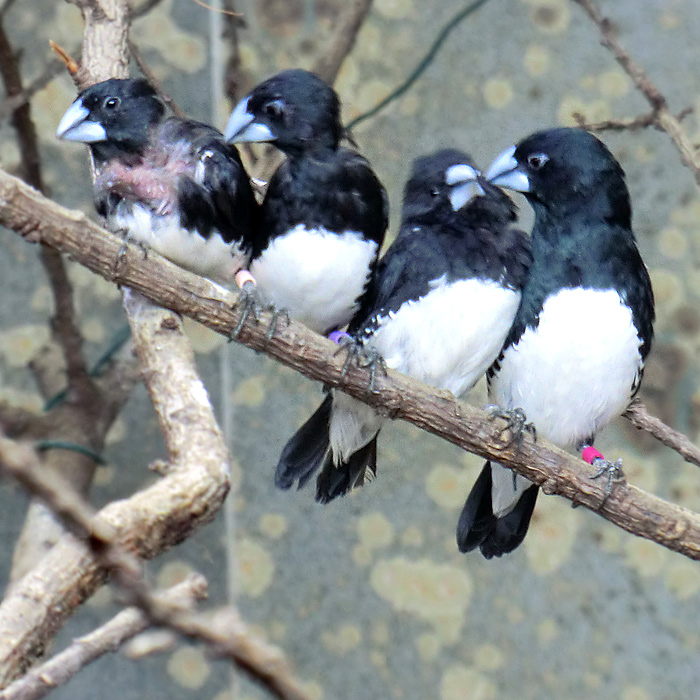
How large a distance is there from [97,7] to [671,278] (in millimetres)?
1318

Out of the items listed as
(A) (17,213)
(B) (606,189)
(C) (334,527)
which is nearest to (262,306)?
(A) (17,213)

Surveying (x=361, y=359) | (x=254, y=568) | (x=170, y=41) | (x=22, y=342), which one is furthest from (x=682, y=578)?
(x=170, y=41)

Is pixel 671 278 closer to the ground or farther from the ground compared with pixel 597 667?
farther from the ground

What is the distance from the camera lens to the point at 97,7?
1.46 m

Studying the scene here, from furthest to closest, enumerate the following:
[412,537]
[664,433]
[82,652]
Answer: [412,537], [664,433], [82,652]

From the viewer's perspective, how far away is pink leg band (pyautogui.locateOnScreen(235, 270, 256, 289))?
117 cm

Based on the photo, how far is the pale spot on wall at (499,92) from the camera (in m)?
2.17

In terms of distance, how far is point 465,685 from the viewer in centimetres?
218

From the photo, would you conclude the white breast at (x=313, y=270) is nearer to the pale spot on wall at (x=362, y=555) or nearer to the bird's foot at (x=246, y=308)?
the bird's foot at (x=246, y=308)

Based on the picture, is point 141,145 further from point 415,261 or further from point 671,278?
point 671,278

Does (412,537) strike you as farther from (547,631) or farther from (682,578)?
(682,578)

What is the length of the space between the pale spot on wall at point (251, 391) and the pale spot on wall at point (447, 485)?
442mm

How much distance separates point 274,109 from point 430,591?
1363 millimetres

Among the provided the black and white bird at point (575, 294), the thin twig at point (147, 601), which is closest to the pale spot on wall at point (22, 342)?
the black and white bird at point (575, 294)
